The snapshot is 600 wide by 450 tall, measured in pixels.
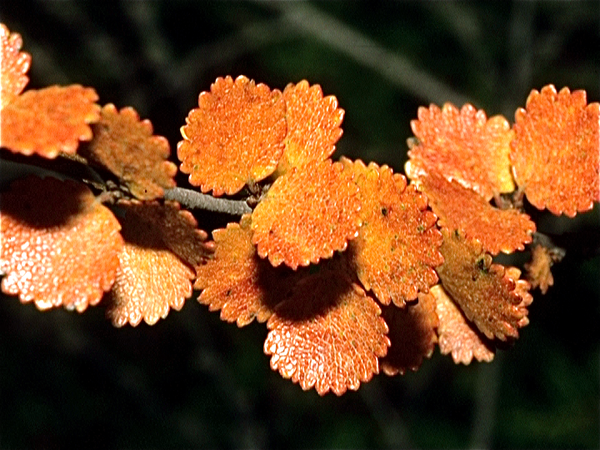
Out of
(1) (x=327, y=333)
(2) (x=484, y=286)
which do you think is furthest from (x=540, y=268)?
(1) (x=327, y=333)

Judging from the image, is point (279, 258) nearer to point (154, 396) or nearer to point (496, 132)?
point (496, 132)

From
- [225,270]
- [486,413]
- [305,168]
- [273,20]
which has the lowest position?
[486,413]

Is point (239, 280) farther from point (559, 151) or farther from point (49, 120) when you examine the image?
point (559, 151)

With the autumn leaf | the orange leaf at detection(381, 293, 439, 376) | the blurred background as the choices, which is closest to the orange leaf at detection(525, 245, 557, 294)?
the autumn leaf

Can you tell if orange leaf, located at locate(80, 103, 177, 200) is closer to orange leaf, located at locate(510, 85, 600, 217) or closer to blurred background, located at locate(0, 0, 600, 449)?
orange leaf, located at locate(510, 85, 600, 217)

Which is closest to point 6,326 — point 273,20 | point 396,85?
point 273,20

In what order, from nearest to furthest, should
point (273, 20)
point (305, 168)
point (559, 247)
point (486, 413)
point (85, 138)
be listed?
point (85, 138), point (305, 168), point (559, 247), point (486, 413), point (273, 20)

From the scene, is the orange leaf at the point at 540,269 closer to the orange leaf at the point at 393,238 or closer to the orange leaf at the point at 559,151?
the orange leaf at the point at 559,151
